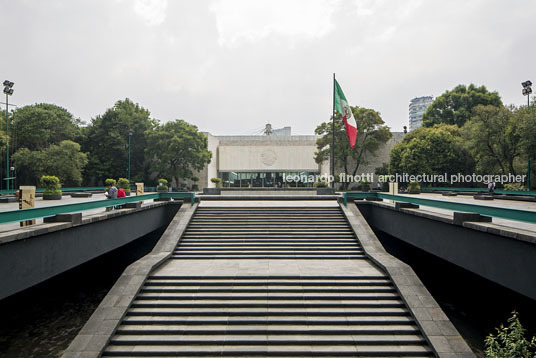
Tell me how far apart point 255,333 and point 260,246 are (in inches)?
217

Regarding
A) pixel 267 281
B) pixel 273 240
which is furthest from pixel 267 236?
pixel 267 281

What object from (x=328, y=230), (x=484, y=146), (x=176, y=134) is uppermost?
(x=176, y=134)

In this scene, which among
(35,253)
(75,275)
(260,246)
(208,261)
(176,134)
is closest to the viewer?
(35,253)

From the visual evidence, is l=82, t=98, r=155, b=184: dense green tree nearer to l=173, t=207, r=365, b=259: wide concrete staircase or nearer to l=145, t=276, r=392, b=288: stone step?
l=173, t=207, r=365, b=259: wide concrete staircase

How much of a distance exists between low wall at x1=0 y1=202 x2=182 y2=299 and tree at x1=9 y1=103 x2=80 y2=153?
33053 millimetres

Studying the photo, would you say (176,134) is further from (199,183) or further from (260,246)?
(260,246)

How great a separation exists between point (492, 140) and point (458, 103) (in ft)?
65.7

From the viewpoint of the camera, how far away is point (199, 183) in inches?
1740

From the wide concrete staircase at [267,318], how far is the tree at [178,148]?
2759cm

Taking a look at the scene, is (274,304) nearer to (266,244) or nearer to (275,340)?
(275,340)

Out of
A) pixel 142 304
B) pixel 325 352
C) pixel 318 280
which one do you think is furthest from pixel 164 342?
pixel 318 280

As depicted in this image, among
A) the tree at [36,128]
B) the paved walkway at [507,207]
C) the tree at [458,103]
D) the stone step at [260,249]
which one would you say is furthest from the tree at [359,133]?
the tree at [36,128]

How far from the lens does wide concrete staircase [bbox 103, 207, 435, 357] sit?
7598mm

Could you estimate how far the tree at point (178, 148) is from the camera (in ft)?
124
